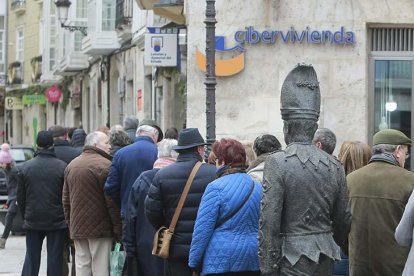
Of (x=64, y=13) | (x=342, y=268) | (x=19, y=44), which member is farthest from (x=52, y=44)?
(x=342, y=268)

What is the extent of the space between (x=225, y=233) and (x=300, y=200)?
1.50 meters

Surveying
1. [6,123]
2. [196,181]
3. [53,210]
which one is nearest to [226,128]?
[53,210]

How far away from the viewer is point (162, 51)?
804 inches

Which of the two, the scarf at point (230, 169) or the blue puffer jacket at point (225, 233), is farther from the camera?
the scarf at point (230, 169)

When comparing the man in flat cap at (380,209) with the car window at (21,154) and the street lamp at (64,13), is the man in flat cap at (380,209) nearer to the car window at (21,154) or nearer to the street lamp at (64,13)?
the car window at (21,154)

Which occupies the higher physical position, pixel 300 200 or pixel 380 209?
pixel 300 200

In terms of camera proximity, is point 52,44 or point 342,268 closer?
point 342,268

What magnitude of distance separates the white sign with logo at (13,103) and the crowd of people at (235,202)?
3612cm

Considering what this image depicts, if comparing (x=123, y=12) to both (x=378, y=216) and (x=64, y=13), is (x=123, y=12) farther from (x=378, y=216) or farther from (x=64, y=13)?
(x=378, y=216)

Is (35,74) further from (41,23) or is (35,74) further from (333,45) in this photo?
(333,45)

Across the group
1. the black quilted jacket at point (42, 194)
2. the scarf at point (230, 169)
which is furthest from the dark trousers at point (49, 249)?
the scarf at point (230, 169)

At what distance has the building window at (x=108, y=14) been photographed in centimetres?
2983

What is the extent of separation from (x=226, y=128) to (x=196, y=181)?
689 cm

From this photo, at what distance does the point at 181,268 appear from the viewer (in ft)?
29.9
